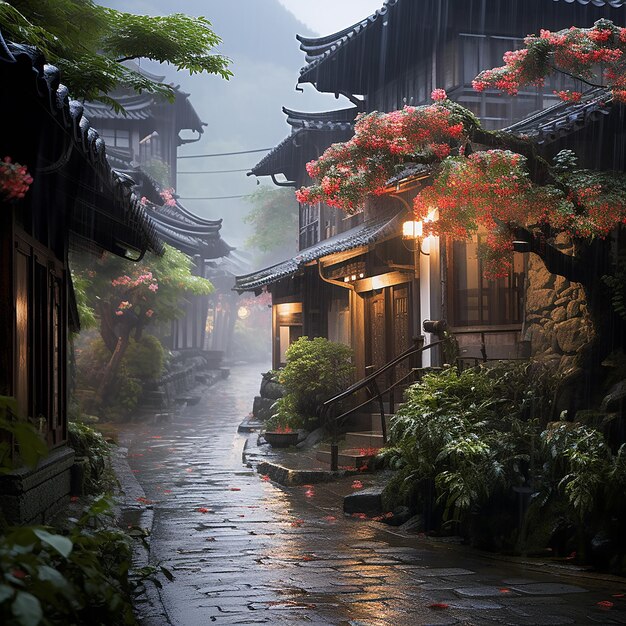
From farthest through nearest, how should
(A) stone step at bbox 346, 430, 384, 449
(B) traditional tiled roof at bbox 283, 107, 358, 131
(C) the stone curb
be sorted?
(B) traditional tiled roof at bbox 283, 107, 358, 131 < (A) stone step at bbox 346, 430, 384, 449 < (C) the stone curb

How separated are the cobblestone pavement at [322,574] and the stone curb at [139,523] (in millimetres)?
90

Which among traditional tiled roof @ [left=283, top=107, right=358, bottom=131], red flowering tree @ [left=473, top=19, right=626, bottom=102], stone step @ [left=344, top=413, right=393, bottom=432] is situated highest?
traditional tiled roof @ [left=283, top=107, right=358, bottom=131]

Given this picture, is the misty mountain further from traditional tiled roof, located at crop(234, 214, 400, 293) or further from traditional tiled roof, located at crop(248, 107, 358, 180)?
traditional tiled roof, located at crop(234, 214, 400, 293)

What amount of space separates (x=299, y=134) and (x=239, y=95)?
88262mm

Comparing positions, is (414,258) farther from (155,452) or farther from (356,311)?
(155,452)

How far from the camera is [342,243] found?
22172mm

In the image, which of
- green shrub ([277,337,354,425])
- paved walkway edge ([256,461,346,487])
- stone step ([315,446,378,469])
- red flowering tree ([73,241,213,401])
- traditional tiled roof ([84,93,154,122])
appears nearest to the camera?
paved walkway edge ([256,461,346,487])

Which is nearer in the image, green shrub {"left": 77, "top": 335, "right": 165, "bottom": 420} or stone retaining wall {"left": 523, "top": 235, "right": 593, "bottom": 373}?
stone retaining wall {"left": 523, "top": 235, "right": 593, "bottom": 373}

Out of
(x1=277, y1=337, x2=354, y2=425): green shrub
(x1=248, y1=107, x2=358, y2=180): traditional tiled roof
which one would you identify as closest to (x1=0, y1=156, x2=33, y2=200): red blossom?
(x1=277, y1=337, x2=354, y2=425): green shrub

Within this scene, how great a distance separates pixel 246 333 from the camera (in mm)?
80062

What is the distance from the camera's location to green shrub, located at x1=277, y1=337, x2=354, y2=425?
21891mm

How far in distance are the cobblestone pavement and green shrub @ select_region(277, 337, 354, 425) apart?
603cm

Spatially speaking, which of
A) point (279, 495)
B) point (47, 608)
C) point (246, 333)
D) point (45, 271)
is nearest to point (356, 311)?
point (279, 495)

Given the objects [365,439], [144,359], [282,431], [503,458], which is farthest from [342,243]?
[144,359]
